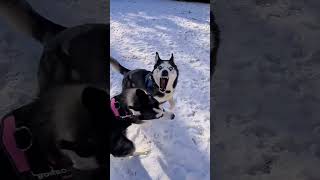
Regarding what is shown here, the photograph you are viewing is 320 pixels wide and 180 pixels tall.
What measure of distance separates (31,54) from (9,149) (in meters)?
0.48

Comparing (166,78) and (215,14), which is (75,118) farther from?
(215,14)

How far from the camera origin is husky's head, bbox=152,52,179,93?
297 centimetres

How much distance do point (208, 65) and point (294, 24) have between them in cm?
53

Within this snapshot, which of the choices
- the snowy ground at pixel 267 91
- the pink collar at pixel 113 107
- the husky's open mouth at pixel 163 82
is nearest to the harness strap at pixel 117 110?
the pink collar at pixel 113 107

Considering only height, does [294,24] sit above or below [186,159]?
above

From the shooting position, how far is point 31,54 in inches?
113

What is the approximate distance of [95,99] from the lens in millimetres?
2945

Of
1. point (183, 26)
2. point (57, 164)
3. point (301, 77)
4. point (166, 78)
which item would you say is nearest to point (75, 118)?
point (57, 164)

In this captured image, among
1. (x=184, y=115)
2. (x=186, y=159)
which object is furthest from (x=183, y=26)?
(x=186, y=159)

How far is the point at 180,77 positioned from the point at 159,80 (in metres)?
0.11

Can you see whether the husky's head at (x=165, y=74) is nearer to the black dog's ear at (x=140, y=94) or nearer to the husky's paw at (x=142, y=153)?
the black dog's ear at (x=140, y=94)

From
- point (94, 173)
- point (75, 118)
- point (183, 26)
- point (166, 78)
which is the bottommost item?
point (94, 173)

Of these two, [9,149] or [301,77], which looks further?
[301,77]

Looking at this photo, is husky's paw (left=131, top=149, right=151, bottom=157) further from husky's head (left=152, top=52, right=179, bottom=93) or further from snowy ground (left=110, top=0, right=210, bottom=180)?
husky's head (left=152, top=52, right=179, bottom=93)
